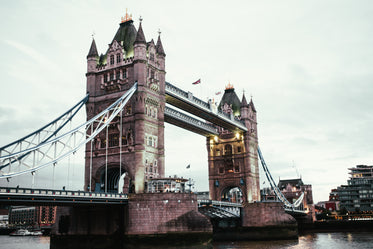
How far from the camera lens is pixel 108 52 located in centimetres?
5247

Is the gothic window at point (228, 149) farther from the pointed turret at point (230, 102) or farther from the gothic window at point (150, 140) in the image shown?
the gothic window at point (150, 140)

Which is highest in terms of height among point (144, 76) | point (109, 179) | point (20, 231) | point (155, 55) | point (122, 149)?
point (155, 55)

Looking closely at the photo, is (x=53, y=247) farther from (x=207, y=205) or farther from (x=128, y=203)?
(x=207, y=205)

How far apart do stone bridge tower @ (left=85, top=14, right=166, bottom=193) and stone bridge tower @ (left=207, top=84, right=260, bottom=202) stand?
30352mm

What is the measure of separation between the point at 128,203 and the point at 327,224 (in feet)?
217

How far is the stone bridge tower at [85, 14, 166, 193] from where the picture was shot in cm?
4756

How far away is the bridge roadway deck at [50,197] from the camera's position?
32.2m

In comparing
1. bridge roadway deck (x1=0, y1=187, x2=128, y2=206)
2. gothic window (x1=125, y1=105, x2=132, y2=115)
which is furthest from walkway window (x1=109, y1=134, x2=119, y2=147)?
bridge roadway deck (x1=0, y1=187, x2=128, y2=206)

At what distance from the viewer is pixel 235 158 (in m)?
79.4

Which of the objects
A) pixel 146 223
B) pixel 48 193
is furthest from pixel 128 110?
pixel 48 193

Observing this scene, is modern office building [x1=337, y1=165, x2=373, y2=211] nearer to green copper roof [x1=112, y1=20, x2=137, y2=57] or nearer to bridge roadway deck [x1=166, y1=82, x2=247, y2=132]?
bridge roadway deck [x1=166, y1=82, x2=247, y2=132]

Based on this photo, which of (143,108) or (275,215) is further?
(275,215)

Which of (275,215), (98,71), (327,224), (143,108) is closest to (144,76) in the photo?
(143,108)

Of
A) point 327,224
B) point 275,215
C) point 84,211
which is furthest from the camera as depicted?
point 327,224
